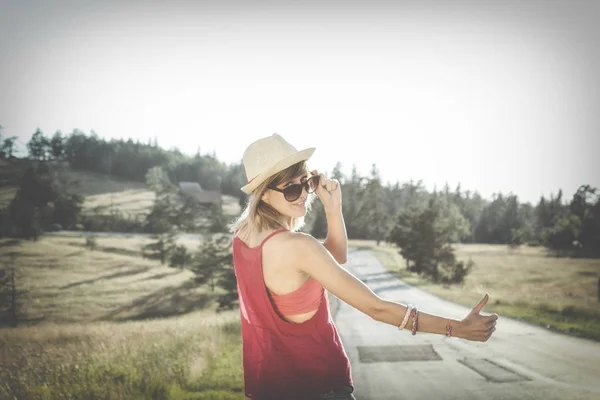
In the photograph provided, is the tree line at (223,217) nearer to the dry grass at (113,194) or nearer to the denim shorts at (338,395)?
the dry grass at (113,194)

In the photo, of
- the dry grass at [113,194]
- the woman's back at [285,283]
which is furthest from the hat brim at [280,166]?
the dry grass at [113,194]

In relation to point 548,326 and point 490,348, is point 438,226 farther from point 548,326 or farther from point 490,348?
point 490,348

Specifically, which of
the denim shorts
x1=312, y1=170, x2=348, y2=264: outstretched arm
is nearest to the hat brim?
x1=312, y1=170, x2=348, y2=264: outstretched arm

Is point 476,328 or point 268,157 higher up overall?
point 268,157

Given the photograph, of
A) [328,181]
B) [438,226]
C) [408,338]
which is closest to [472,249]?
[438,226]

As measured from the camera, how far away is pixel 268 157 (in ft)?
5.82

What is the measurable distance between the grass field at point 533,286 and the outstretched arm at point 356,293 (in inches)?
361

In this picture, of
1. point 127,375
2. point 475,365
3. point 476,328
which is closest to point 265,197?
point 476,328

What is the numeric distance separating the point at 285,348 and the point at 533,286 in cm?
1765

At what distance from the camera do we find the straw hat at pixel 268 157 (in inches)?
67.5

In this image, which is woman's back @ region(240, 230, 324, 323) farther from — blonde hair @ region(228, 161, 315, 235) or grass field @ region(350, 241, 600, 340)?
grass field @ region(350, 241, 600, 340)

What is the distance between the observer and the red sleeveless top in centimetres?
153

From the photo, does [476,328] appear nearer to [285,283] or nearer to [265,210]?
[285,283]

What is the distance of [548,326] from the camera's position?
983 centimetres
